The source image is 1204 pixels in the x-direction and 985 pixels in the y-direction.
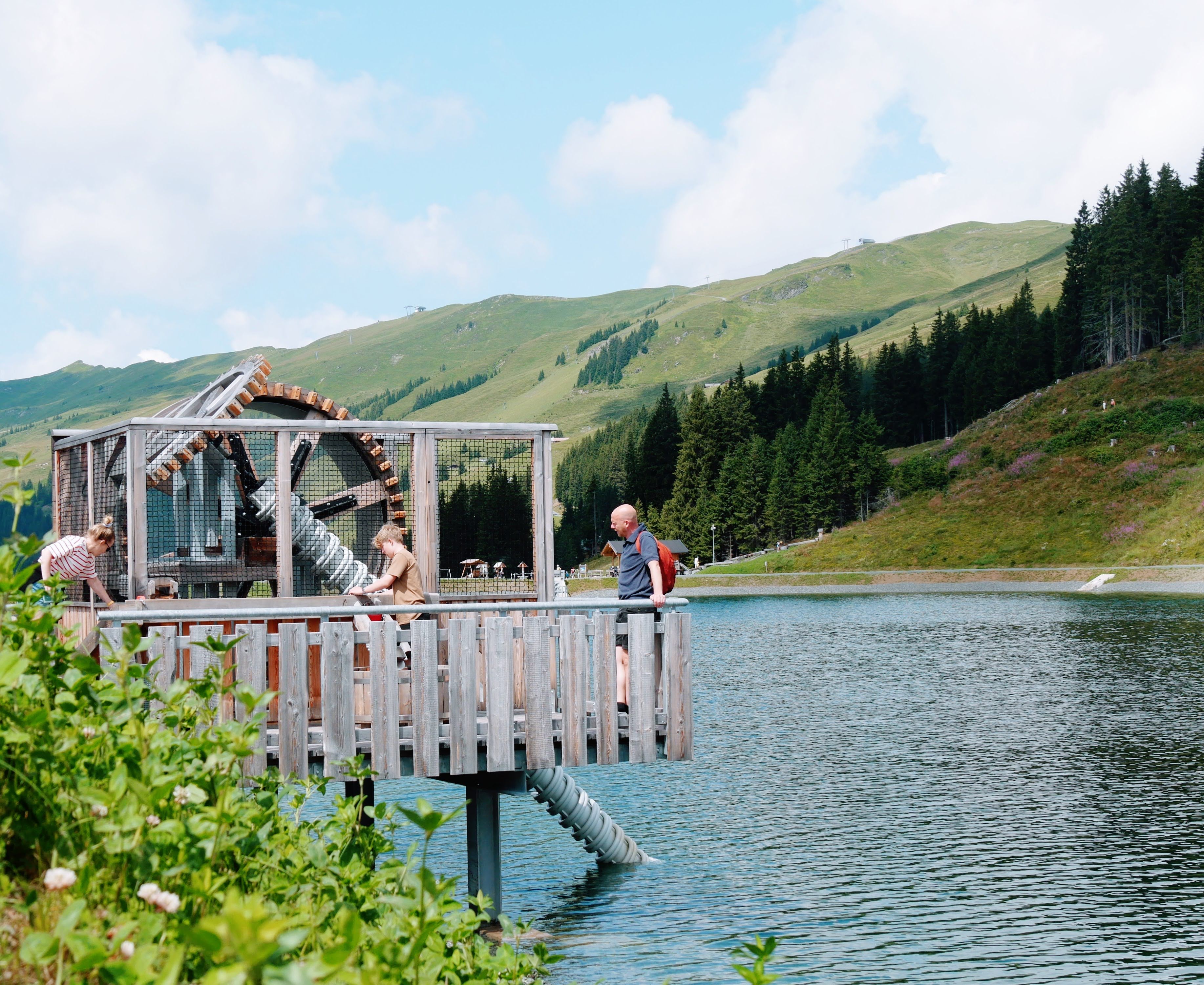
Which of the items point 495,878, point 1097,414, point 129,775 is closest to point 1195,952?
point 495,878

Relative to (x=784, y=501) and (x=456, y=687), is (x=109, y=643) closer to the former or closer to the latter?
(x=456, y=687)

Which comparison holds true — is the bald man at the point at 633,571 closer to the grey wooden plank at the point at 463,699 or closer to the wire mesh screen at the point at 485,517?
the wire mesh screen at the point at 485,517

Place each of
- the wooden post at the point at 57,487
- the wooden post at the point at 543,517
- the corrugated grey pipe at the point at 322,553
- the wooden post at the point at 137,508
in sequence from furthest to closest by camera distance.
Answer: the corrugated grey pipe at the point at 322,553 < the wooden post at the point at 57,487 < the wooden post at the point at 543,517 < the wooden post at the point at 137,508

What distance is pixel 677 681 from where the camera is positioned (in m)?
11.5

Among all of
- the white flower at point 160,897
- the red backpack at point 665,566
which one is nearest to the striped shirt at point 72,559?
the red backpack at point 665,566

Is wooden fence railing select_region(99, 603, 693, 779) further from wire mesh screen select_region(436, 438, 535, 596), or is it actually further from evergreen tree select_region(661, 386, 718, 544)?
evergreen tree select_region(661, 386, 718, 544)

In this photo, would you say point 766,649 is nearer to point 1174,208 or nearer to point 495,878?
point 495,878


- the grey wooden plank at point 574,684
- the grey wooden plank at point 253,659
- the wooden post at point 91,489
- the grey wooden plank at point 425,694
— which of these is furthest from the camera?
the wooden post at point 91,489

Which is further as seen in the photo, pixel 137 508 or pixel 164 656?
pixel 137 508

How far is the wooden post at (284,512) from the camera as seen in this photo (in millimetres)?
12125

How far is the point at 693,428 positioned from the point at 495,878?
127547mm

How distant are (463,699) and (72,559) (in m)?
4.31

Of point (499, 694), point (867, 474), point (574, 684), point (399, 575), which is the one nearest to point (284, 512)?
point (399, 575)

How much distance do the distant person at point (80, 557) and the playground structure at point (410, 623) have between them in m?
0.28
